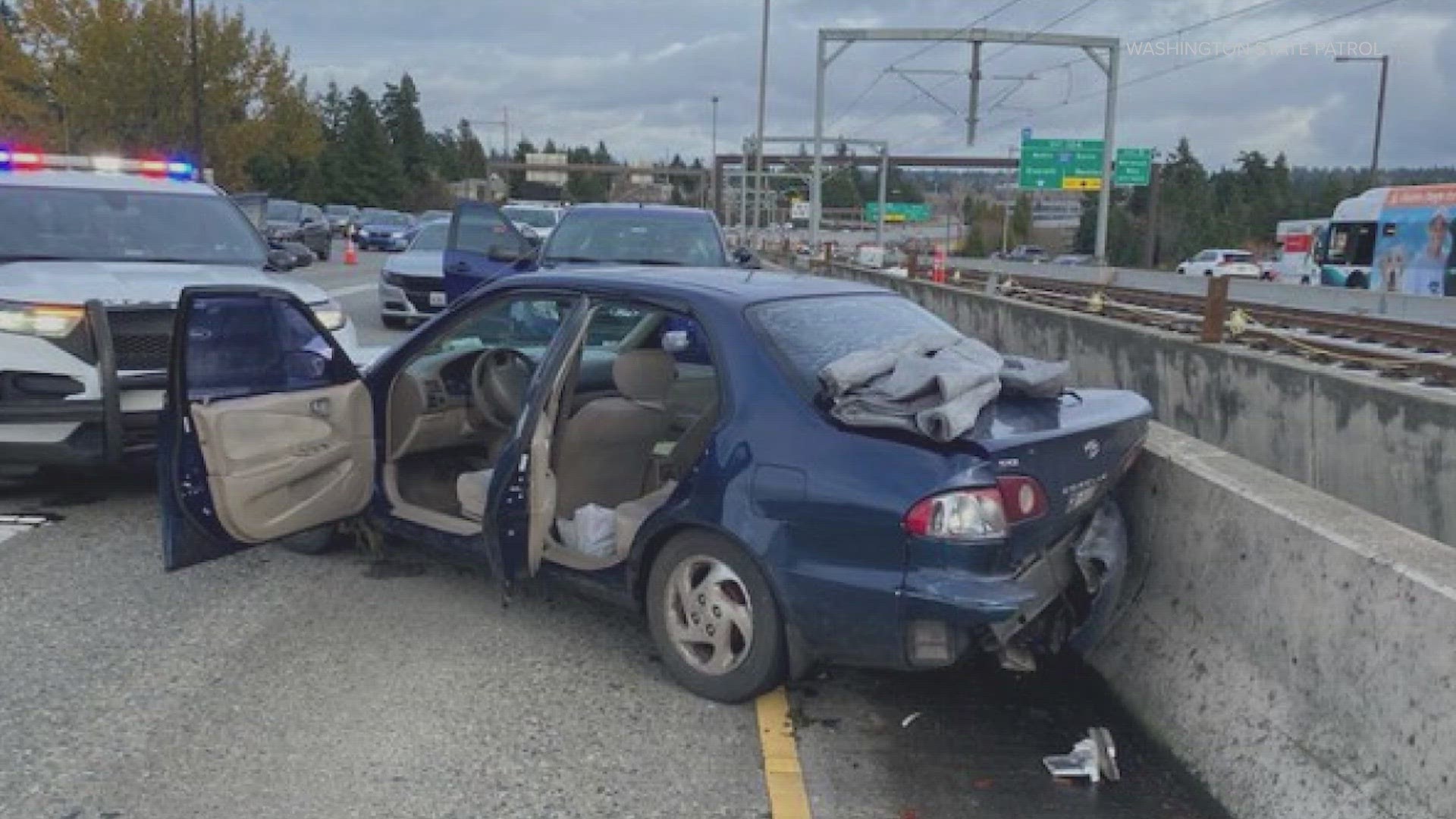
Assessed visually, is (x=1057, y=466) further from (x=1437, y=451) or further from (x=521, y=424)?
(x=1437, y=451)

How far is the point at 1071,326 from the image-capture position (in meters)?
10.8

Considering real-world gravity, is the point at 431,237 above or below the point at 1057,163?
below

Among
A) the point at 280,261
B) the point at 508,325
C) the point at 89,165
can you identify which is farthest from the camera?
the point at 89,165

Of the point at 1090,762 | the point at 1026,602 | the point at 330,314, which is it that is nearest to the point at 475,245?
the point at 330,314


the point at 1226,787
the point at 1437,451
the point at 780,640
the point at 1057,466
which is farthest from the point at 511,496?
the point at 1437,451

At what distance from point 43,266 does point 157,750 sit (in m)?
4.16

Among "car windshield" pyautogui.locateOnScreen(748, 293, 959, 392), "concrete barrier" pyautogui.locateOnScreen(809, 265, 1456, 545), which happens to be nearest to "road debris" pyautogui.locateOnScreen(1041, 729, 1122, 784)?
"car windshield" pyautogui.locateOnScreen(748, 293, 959, 392)

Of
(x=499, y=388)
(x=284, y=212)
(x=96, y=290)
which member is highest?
(x=284, y=212)

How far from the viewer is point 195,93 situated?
43.7 metres

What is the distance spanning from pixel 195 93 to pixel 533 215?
26424 mm

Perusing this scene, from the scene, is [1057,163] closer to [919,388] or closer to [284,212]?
A: [284,212]

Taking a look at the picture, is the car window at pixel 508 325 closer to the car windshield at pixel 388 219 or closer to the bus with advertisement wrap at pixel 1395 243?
the bus with advertisement wrap at pixel 1395 243

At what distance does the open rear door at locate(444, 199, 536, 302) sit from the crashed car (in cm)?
646

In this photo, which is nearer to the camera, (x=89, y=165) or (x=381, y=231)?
(x=89, y=165)
